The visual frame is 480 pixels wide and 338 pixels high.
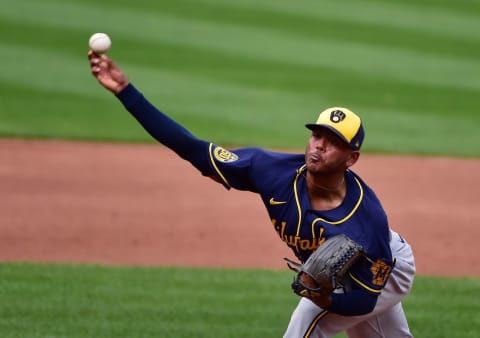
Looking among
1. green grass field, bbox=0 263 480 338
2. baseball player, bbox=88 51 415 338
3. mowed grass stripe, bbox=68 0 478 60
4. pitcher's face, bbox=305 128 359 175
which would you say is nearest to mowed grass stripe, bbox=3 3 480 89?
mowed grass stripe, bbox=68 0 478 60

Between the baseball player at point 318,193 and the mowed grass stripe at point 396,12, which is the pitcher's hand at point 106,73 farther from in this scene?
the mowed grass stripe at point 396,12

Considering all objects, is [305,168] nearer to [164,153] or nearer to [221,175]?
[221,175]

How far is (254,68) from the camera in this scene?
15.5 metres

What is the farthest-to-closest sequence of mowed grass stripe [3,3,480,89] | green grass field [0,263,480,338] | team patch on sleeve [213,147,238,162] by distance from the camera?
mowed grass stripe [3,3,480,89]
green grass field [0,263,480,338]
team patch on sleeve [213,147,238,162]

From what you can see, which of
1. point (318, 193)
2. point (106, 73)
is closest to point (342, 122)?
point (318, 193)

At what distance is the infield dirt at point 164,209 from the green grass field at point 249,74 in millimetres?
432

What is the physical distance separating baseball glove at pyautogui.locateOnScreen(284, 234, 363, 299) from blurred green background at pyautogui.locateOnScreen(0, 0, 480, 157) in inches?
305

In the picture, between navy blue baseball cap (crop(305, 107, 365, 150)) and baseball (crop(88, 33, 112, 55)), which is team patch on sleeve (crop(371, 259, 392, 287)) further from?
baseball (crop(88, 33, 112, 55))

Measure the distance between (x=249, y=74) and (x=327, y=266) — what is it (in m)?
10.5

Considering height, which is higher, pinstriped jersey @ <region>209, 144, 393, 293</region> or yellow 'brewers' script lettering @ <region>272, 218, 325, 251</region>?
pinstriped jersey @ <region>209, 144, 393, 293</region>

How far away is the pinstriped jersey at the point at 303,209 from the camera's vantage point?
17.3ft

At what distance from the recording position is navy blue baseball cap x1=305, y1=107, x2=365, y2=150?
5.27 metres

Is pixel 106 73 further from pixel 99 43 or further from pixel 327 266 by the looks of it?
pixel 327 266

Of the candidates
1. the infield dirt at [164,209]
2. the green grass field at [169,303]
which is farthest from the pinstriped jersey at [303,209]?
the infield dirt at [164,209]
